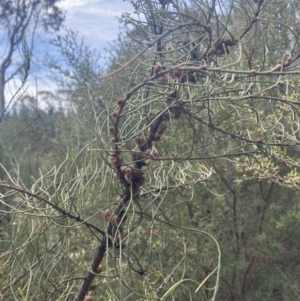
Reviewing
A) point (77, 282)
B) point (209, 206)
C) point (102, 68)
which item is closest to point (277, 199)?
point (209, 206)

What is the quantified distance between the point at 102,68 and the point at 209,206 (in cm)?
180

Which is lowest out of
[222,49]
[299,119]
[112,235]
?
[112,235]

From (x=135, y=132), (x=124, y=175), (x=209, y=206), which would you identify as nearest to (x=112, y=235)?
(x=124, y=175)

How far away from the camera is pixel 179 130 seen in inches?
152

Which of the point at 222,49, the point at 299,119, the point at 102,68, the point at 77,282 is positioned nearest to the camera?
the point at 299,119

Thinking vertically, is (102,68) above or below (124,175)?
above

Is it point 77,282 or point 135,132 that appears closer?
point 135,132

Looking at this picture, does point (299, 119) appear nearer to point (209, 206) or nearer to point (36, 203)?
point (36, 203)

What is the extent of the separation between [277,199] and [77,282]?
2463mm

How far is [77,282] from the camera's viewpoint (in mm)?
1698

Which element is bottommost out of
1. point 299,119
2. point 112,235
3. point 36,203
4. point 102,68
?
point 112,235

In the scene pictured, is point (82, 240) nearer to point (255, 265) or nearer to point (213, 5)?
point (255, 265)

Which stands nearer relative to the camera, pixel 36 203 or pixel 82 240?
pixel 36 203

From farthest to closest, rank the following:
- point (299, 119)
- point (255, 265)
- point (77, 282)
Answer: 1. point (255, 265)
2. point (77, 282)
3. point (299, 119)
